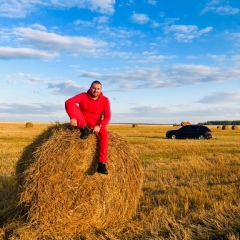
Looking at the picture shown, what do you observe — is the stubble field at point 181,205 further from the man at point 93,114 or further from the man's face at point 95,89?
the man's face at point 95,89

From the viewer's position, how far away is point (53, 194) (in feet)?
20.4

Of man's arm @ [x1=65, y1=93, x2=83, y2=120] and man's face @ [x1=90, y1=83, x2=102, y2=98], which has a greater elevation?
man's face @ [x1=90, y1=83, x2=102, y2=98]

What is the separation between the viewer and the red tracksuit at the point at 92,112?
6.62 metres

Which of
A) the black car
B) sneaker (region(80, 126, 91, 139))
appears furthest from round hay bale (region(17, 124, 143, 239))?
the black car

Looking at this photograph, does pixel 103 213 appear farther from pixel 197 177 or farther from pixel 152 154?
pixel 152 154

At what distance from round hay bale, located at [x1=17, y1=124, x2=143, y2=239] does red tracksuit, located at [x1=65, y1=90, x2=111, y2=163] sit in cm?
Answer: 21

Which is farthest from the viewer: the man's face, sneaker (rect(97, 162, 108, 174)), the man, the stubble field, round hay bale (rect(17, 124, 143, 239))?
the man's face

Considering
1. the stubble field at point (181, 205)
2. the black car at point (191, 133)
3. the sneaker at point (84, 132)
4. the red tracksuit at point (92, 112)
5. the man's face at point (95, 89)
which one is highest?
the man's face at point (95, 89)

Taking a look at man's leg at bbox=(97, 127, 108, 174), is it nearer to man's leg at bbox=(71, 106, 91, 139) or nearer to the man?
the man

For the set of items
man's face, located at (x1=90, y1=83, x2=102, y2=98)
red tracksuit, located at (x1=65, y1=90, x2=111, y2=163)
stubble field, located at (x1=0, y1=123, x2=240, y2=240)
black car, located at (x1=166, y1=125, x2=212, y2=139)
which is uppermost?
man's face, located at (x1=90, y1=83, x2=102, y2=98)

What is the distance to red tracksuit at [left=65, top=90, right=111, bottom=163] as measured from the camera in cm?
662

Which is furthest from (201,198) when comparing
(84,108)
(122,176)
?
(84,108)

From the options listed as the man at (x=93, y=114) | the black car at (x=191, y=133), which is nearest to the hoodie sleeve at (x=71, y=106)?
the man at (x=93, y=114)

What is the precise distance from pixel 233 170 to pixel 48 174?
24.1 ft
